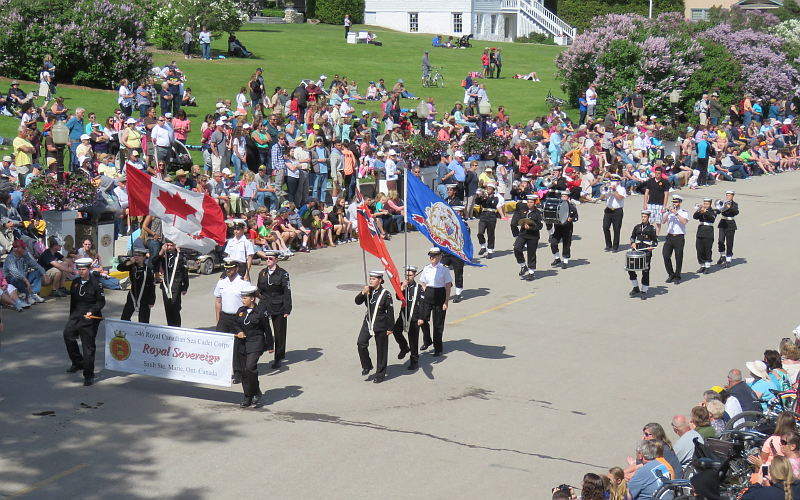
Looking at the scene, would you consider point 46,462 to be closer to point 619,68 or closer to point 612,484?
point 612,484

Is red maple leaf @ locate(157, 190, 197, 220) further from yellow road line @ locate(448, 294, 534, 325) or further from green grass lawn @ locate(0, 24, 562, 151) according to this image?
green grass lawn @ locate(0, 24, 562, 151)

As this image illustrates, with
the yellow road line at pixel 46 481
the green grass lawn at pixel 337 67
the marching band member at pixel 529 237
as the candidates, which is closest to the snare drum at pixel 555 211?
the marching band member at pixel 529 237

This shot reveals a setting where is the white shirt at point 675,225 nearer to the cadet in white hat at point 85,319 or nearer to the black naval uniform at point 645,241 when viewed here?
the black naval uniform at point 645,241

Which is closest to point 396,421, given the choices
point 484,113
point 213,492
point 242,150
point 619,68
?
point 213,492

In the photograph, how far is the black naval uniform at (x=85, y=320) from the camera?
15.0 meters

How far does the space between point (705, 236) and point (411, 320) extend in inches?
368

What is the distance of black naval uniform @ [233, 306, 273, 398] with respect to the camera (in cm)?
1443

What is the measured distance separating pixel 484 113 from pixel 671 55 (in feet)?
49.1

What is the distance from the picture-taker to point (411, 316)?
16438 millimetres

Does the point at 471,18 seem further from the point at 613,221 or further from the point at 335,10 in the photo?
the point at 613,221

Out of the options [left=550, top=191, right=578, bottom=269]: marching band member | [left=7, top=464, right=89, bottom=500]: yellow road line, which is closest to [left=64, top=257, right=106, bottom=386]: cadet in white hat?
[left=7, top=464, right=89, bottom=500]: yellow road line

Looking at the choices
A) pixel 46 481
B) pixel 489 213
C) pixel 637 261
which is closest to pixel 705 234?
pixel 637 261

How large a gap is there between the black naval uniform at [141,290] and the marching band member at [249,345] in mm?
2725

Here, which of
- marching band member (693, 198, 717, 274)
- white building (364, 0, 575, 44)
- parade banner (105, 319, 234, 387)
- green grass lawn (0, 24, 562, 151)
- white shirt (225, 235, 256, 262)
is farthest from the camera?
white building (364, 0, 575, 44)
